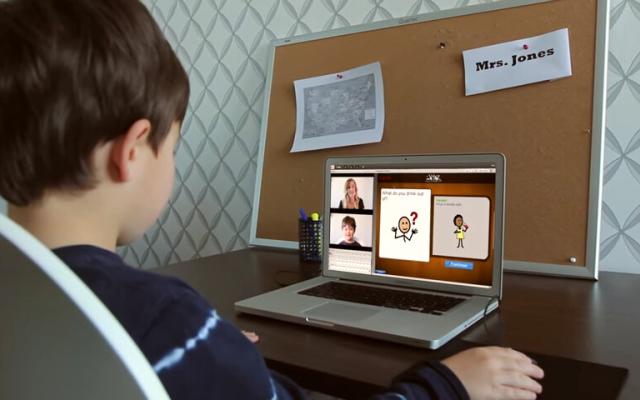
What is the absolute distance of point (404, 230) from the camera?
0.89 m

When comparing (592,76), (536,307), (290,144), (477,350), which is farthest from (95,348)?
(290,144)

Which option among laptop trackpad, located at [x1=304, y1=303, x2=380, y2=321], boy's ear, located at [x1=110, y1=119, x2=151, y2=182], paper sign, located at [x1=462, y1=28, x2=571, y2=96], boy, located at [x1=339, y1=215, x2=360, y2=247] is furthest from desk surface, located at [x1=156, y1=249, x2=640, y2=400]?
paper sign, located at [x1=462, y1=28, x2=571, y2=96]

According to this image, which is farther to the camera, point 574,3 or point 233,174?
point 233,174

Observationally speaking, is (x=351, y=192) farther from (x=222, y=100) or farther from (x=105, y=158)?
(x=222, y=100)

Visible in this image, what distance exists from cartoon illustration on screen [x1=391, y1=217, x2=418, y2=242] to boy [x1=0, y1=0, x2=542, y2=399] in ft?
1.30

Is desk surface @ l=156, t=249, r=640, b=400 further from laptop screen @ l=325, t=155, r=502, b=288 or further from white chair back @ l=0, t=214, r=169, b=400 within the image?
white chair back @ l=0, t=214, r=169, b=400

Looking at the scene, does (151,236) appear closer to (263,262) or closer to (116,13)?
(263,262)

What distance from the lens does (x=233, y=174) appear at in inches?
60.4

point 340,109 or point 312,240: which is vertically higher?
point 340,109

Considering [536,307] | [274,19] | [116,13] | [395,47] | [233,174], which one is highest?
[274,19]

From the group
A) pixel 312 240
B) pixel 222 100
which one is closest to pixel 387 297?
pixel 312 240

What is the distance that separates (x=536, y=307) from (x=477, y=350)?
11.0 inches

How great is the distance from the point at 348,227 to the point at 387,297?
177 mm

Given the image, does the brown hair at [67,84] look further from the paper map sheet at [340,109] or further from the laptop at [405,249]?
the paper map sheet at [340,109]
